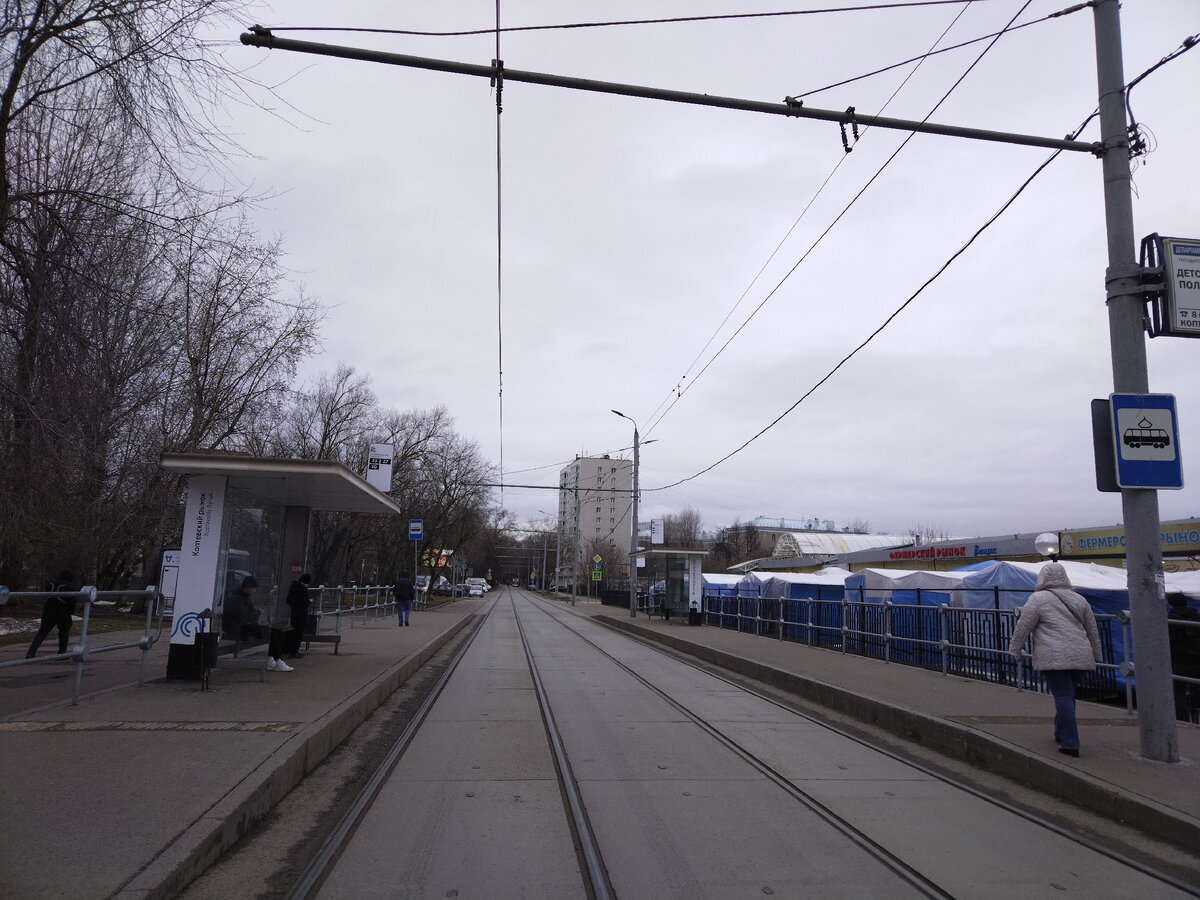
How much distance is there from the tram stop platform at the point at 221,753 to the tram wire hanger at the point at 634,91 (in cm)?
581

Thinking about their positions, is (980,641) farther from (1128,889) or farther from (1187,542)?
(1187,542)

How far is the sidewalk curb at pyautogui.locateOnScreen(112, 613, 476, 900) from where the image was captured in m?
4.30

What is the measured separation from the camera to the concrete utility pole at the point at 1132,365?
7.34 meters

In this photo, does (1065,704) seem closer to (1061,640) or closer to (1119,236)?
(1061,640)

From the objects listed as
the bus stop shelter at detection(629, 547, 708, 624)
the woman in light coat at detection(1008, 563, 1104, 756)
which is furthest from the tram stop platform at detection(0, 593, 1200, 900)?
the bus stop shelter at detection(629, 547, 708, 624)

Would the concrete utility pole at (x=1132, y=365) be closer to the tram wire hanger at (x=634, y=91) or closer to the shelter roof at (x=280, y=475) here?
the tram wire hanger at (x=634, y=91)

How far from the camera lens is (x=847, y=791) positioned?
23.4ft

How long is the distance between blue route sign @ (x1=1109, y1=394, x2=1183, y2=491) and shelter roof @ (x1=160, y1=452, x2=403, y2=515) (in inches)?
368

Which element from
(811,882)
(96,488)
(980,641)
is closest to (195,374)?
(96,488)

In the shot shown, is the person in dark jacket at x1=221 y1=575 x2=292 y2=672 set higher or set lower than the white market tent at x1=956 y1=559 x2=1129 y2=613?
lower

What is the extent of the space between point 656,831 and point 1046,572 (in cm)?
479

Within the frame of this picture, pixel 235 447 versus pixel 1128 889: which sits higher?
pixel 235 447

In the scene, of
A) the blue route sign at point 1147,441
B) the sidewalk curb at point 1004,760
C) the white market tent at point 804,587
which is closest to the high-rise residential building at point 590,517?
the white market tent at point 804,587

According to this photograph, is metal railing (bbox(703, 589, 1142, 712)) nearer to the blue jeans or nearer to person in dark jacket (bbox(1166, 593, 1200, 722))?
person in dark jacket (bbox(1166, 593, 1200, 722))
